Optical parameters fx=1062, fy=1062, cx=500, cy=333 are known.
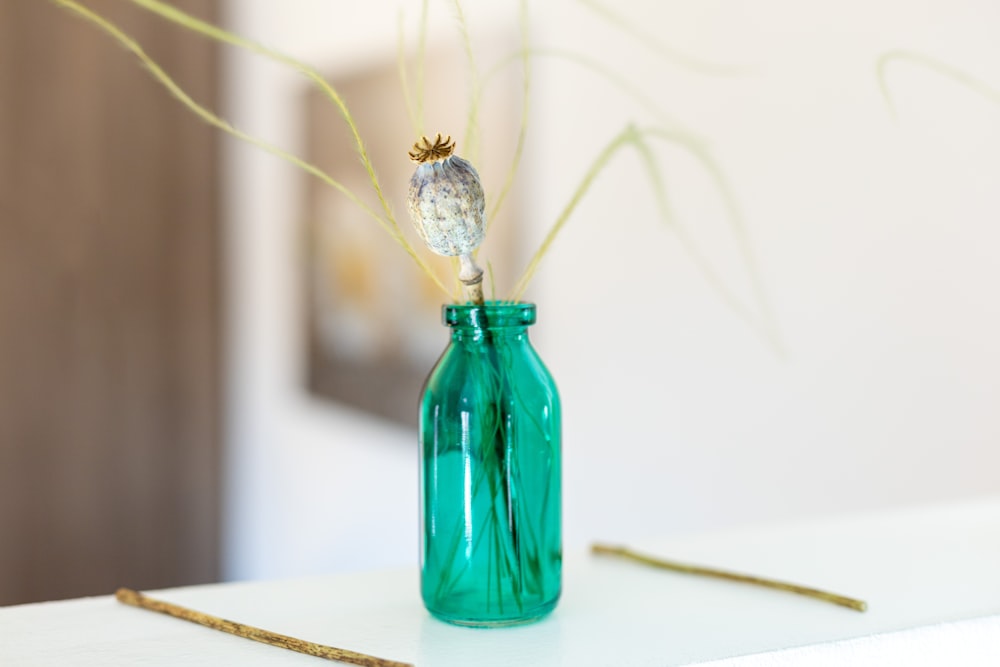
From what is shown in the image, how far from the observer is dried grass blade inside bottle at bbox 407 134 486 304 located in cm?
57

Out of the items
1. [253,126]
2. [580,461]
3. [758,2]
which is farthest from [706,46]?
[253,126]

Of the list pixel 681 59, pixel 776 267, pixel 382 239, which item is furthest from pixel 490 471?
pixel 382 239

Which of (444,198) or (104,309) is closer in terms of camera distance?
(444,198)

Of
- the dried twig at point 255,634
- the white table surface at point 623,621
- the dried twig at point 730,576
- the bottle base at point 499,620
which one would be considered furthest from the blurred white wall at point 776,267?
the dried twig at point 255,634

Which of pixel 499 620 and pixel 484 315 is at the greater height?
pixel 484 315

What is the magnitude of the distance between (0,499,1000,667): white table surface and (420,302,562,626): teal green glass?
0.03 meters

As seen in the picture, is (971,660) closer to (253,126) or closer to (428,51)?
(428,51)

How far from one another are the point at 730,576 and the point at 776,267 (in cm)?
84

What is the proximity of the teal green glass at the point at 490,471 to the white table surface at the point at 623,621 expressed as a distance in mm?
26

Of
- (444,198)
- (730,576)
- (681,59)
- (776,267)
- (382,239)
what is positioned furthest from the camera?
(382,239)

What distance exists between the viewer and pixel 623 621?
2.15ft

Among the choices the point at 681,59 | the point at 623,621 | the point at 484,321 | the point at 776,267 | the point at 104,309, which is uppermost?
the point at 681,59

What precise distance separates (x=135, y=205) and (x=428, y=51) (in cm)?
137

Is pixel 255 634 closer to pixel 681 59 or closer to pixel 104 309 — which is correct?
pixel 681 59
